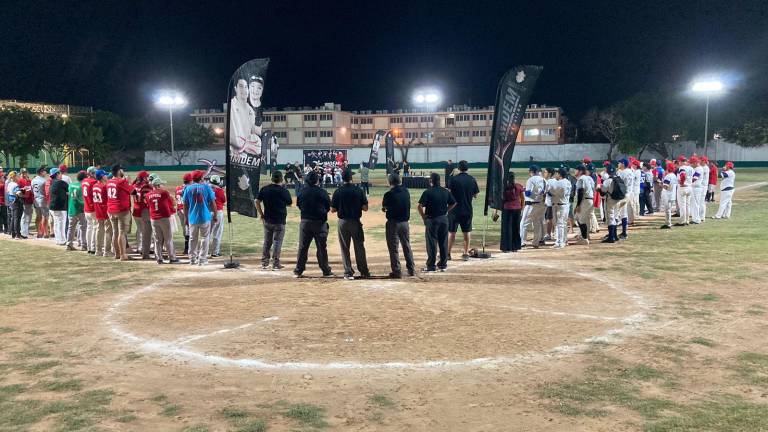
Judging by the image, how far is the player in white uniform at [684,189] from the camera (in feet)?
59.4

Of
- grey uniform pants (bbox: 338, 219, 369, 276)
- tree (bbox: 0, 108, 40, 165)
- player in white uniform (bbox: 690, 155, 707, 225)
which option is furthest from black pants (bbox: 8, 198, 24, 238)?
tree (bbox: 0, 108, 40, 165)

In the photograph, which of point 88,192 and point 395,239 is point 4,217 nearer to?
point 88,192

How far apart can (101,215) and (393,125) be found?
10299cm

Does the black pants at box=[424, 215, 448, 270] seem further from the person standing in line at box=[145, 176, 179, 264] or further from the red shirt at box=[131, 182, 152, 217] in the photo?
the red shirt at box=[131, 182, 152, 217]

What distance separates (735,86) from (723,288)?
77770 millimetres

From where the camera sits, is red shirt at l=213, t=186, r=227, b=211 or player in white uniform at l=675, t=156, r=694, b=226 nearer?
red shirt at l=213, t=186, r=227, b=211

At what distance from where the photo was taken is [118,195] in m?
13.2

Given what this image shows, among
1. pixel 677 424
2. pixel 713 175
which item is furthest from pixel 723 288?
pixel 713 175

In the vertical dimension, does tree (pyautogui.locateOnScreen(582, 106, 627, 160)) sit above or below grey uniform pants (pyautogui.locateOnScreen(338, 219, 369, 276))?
above

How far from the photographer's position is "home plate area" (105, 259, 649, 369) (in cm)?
683

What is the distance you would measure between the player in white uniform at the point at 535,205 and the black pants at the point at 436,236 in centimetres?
390

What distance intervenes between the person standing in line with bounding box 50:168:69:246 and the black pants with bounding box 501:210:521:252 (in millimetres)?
11729

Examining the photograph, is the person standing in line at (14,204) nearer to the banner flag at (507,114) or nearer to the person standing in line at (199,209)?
the person standing in line at (199,209)

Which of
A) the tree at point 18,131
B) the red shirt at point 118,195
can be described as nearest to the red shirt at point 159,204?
the red shirt at point 118,195
